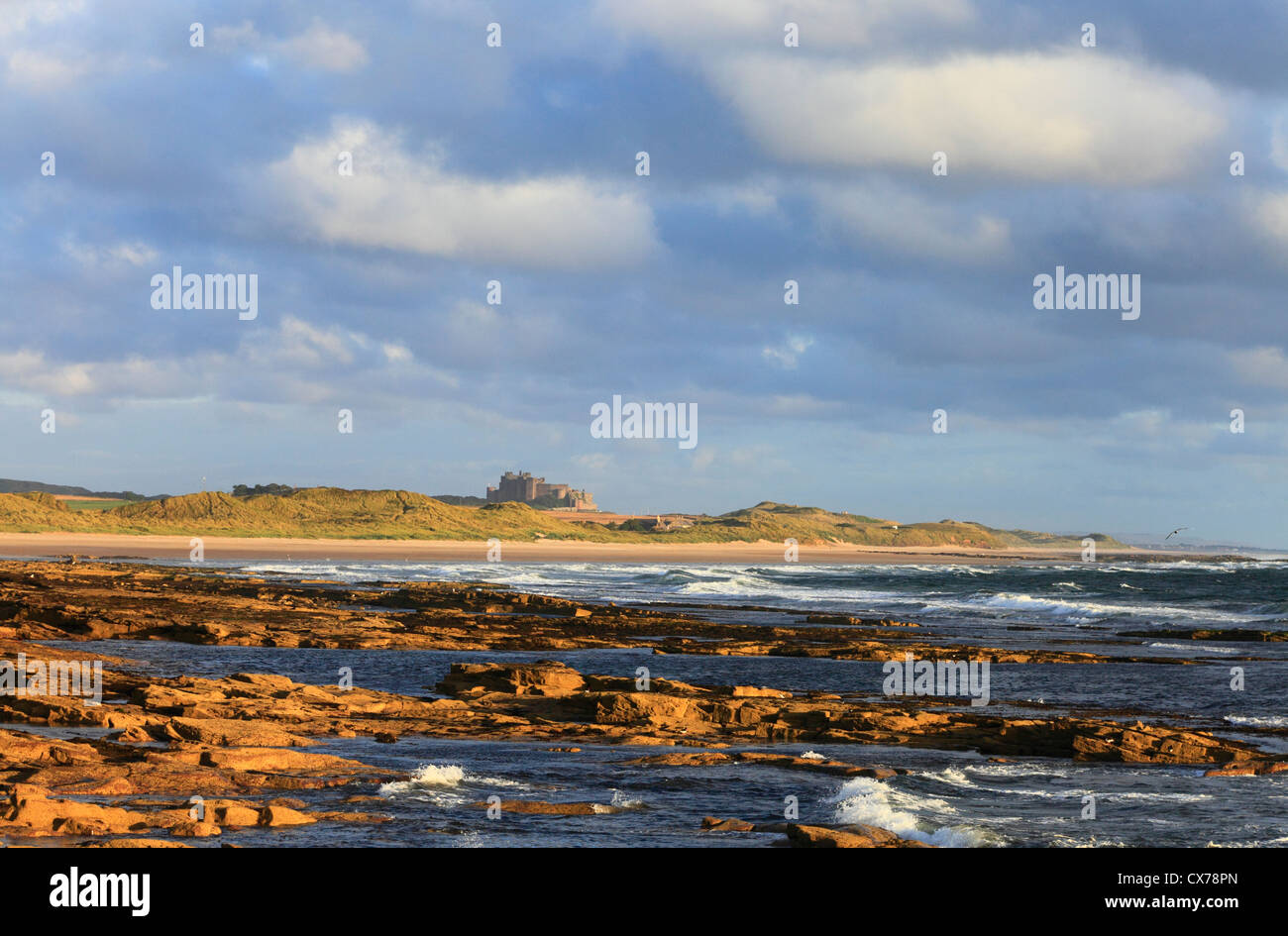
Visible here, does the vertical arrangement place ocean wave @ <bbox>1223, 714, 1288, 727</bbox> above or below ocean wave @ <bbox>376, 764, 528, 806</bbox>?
below

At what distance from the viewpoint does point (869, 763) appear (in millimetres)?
17031

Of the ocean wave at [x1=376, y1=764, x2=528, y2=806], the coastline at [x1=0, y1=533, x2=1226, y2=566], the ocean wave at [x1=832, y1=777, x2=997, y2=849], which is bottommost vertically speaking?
the coastline at [x1=0, y1=533, x2=1226, y2=566]

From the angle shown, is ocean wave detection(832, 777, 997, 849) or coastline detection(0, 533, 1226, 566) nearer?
ocean wave detection(832, 777, 997, 849)

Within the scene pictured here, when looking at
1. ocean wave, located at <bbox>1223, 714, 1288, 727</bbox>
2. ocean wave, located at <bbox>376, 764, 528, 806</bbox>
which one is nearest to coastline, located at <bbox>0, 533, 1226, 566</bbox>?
ocean wave, located at <bbox>376, 764, 528, 806</bbox>

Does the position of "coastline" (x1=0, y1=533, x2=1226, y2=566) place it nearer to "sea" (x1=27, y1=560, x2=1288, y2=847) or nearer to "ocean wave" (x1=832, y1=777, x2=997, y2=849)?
"sea" (x1=27, y1=560, x2=1288, y2=847)

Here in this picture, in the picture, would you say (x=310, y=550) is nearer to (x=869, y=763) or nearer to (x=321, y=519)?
(x=321, y=519)

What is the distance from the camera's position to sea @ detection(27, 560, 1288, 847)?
1249 centimetres

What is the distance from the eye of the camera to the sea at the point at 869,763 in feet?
41.0

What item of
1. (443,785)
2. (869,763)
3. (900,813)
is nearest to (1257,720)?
(869,763)

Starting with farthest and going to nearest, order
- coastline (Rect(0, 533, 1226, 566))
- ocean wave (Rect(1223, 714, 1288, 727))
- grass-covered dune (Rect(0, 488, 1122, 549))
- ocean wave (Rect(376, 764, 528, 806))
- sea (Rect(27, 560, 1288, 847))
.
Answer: grass-covered dune (Rect(0, 488, 1122, 549)) < coastline (Rect(0, 533, 1226, 566)) < ocean wave (Rect(1223, 714, 1288, 727)) < ocean wave (Rect(376, 764, 528, 806)) < sea (Rect(27, 560, 1288, 847))

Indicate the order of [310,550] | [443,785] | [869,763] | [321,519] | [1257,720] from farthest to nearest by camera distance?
[321,519] < [310,550] < [1257,720] < [869,763] < [443,785]

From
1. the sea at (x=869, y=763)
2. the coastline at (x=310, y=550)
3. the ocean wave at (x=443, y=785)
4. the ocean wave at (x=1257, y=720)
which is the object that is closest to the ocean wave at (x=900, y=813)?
the sea at (x=869, y=763)

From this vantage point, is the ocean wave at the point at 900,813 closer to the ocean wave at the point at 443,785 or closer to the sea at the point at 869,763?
the sea at the point at 869,763

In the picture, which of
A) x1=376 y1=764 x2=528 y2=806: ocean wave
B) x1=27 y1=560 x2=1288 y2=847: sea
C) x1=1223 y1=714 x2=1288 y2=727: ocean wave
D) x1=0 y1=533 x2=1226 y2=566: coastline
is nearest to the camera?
x1=27 y1=560 x2=1288 y2=847: sea
